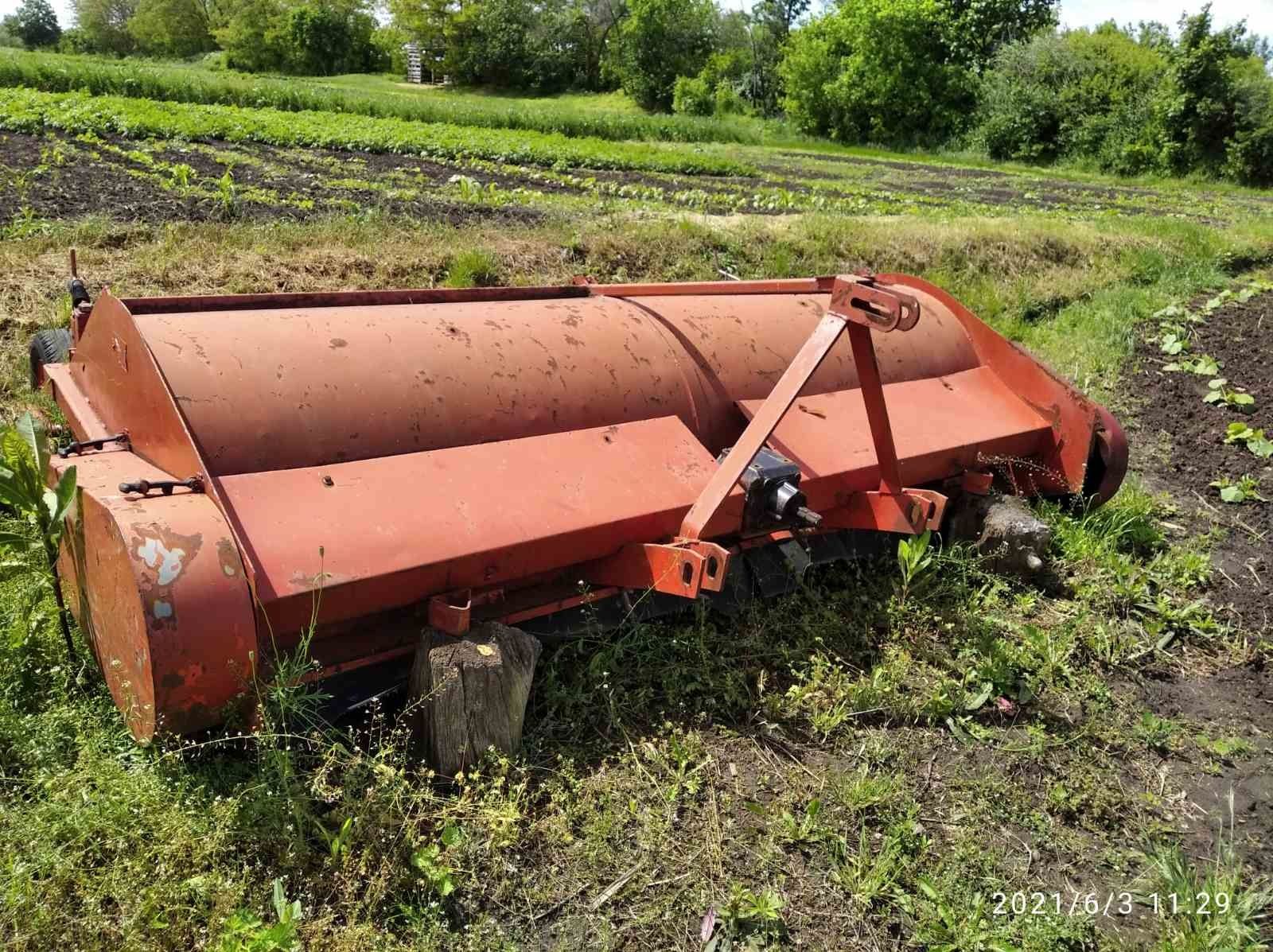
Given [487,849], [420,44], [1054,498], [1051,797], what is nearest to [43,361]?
[487,849]

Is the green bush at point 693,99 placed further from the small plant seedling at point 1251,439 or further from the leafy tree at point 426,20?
the small plant seedling at point 1251,439

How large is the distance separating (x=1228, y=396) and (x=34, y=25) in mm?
78759

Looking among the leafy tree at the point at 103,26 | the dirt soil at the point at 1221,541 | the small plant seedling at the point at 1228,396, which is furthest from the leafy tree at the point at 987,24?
the leafy tree at the point at 103,26

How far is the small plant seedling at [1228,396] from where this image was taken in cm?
637

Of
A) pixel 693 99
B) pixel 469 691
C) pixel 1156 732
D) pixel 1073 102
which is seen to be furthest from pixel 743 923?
pixel 693 99

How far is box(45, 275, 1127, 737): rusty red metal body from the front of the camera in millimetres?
2219

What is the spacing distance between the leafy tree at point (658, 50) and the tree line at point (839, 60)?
96mm

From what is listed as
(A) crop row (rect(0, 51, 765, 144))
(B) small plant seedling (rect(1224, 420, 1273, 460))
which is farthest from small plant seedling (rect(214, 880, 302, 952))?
(A) crop row (rect(0, 51, 765, 144))

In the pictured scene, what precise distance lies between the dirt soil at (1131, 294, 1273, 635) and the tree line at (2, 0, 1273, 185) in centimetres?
2297

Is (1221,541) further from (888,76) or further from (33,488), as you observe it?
(888,76)

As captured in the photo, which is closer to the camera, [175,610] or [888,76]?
[175,610]

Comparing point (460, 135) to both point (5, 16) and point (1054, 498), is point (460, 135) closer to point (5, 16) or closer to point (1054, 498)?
point (1054, 498)

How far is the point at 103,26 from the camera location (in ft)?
209

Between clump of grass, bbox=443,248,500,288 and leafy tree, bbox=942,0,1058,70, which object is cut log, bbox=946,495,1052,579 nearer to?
clump of grass, bbox=443,248,500,288
